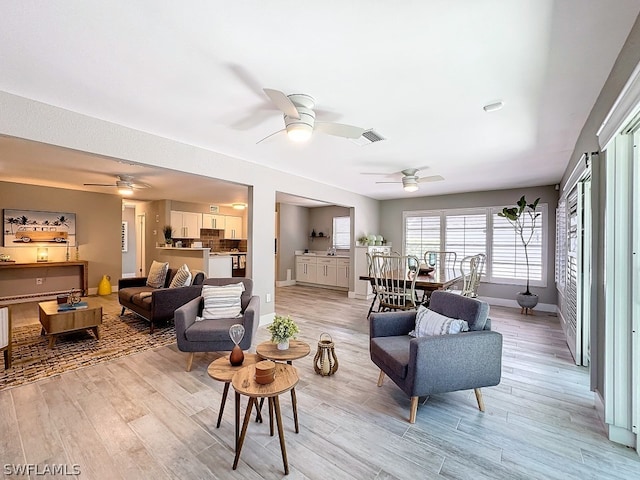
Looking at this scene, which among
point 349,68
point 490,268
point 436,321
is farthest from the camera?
point 490,268

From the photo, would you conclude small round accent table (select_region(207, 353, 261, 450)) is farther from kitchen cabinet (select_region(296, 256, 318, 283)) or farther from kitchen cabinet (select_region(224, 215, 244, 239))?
kitchen cabinet (select_region(224, 215, 244, 239))

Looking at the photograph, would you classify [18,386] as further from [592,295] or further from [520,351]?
[520,351]

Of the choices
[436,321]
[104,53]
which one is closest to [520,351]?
[436,321]

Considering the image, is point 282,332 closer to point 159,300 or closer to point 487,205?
point 159,300

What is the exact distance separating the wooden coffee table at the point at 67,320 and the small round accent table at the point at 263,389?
3.08 meters

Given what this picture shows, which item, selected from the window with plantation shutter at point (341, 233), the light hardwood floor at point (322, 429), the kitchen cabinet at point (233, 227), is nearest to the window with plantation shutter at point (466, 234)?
the window with plantation shutter at point (341, 233)

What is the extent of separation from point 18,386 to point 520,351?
5.28 m

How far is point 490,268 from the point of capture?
639cm

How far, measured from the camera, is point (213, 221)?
9.07m

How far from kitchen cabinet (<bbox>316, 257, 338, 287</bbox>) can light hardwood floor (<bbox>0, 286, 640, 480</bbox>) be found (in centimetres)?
493

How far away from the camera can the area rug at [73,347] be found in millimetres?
2955

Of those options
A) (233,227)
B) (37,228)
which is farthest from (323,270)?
(37,228)

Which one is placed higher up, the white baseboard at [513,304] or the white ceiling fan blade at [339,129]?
the white ceiling fan blade at [339,129]

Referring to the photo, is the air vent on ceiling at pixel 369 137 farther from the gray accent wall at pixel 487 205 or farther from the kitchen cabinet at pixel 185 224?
the kitchen cabinet at pixel 185 224
